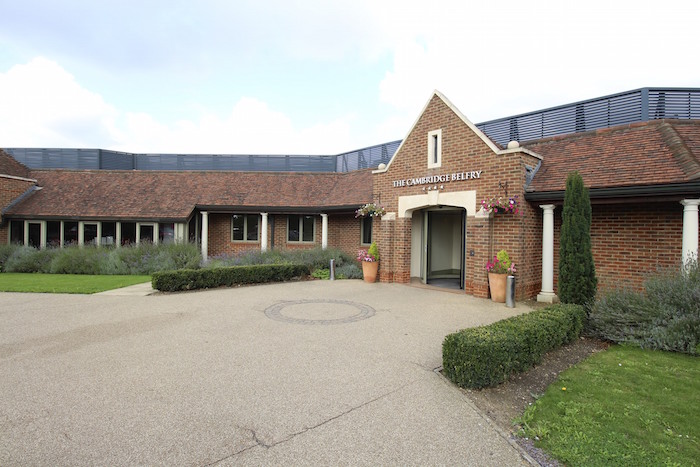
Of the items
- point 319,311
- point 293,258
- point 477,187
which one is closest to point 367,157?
point 293,258

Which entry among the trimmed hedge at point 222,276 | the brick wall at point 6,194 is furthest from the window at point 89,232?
the trimmed hedge at point 222,276

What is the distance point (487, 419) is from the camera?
3719mm

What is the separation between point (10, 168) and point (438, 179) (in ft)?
69.0

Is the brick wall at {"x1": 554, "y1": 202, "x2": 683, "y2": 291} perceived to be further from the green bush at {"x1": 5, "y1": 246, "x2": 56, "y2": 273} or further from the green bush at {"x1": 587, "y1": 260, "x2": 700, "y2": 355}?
the green bush at {"x1": 5, "y1": 246, "x2": 56, "y2": 273}

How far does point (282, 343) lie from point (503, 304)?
19.5ft

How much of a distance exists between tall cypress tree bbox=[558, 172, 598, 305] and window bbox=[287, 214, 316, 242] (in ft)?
41.4

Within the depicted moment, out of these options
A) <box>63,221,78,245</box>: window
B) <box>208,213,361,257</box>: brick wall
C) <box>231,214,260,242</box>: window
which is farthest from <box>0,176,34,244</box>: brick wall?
<box>231,214,260,242</box>: window

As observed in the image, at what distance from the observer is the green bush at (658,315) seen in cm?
572

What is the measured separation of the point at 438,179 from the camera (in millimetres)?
11531

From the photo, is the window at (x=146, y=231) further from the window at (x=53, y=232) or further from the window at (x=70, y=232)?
the window at (x=53, y=232)

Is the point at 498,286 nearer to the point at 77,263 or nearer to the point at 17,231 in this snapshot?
the point at 77,263

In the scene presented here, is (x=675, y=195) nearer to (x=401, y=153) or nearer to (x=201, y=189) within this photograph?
(x=401, y=153)

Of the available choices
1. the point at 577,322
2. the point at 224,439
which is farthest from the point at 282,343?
the point at 577,322

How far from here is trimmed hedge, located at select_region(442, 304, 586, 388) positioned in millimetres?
4422
